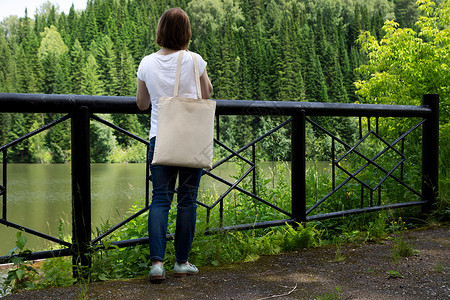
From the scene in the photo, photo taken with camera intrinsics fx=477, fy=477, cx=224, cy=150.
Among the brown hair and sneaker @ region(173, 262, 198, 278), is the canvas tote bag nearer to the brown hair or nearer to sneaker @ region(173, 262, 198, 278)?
the brown hair

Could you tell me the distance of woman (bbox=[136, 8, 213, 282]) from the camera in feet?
9.24

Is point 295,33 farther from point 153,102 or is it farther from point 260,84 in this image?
point 153,102

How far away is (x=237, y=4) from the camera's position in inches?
3499

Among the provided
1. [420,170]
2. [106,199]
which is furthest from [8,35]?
[420,170]

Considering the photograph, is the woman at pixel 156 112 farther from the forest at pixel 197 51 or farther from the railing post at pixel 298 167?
the forest at pixel 197 51

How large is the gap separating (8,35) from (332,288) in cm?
8906

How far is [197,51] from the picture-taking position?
69.4 metres

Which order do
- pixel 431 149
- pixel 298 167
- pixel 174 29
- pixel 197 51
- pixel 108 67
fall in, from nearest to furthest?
pixel 174 29
pixel 298 167
pixel 431 149
pixel 108 67
pixel 197 51

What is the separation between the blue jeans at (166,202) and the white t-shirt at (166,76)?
257 millimetres

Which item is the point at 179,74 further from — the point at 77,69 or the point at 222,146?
the point at 77,69

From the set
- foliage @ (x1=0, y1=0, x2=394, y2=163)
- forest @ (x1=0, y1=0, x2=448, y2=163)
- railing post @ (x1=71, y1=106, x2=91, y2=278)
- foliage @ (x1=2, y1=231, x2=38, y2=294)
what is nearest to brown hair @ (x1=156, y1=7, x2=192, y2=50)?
railing post @ (x1=71, y1=106, x2=91, y2=278)

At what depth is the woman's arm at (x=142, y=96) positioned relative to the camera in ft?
9.73

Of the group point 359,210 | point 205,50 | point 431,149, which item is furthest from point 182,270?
point 205,50

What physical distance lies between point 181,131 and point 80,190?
2.90 ft
